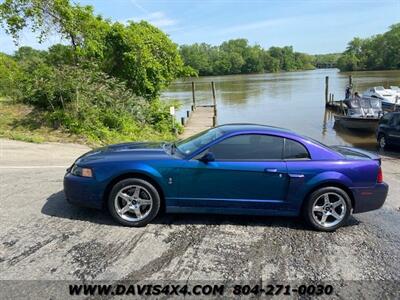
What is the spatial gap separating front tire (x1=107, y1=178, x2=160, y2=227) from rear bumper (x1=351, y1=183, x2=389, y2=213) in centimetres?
271

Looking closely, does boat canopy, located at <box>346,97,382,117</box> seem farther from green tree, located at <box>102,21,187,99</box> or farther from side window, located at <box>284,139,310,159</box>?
side window, located at <box>284,139,310,159</box>

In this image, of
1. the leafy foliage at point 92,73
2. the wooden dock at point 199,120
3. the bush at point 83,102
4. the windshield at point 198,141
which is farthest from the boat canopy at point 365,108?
the windshield at point 198,141

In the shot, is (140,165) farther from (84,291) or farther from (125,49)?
(125,49)

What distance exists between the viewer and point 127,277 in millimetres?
3691

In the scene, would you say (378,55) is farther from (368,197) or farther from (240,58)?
(368,197)

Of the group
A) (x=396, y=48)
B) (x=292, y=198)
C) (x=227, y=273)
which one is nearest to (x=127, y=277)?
(x=227, y=273)

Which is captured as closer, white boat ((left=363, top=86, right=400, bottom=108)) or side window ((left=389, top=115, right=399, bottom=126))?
side window ((left=389, top=115, right=399, bottom=126))

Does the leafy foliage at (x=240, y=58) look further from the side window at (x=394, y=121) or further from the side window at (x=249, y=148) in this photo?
the side window at (x=249, y=148)

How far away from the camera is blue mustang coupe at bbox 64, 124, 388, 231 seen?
4871mm

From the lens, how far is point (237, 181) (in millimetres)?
4895

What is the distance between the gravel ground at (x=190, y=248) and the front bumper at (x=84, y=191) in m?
0.26

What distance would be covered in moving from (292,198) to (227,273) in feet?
5.27

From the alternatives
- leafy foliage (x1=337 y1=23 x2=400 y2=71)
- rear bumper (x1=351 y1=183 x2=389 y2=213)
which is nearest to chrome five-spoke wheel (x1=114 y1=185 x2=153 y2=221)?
rear bumper (x1=351 y1=183 x2=389 y2=213)

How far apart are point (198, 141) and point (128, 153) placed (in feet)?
3.33
